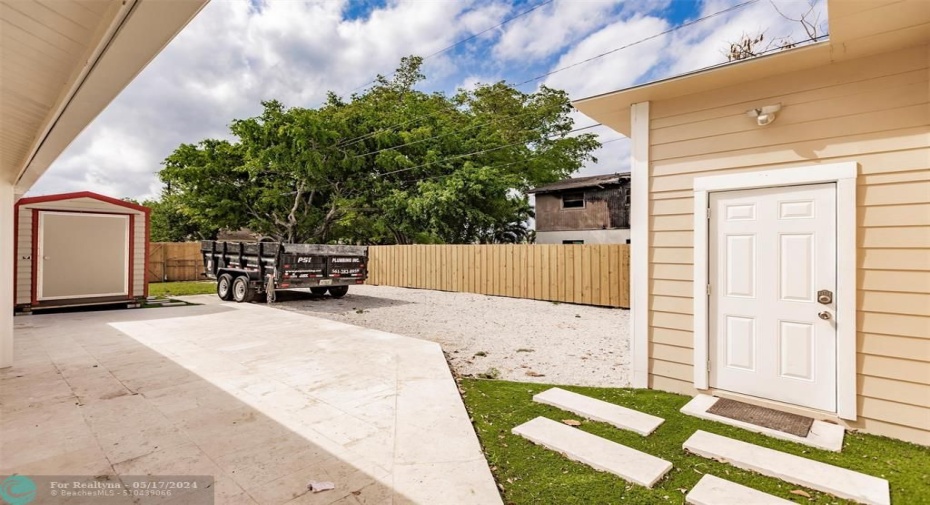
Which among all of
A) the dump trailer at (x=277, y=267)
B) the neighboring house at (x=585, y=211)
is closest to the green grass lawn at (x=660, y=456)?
the dump trailer at (x=277, y=267)

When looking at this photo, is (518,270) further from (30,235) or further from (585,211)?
(30,235)

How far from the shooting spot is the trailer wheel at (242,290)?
9.84m

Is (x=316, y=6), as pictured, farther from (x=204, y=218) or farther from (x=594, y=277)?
(x=204, y=218)

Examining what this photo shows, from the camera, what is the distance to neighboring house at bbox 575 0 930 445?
2887mm

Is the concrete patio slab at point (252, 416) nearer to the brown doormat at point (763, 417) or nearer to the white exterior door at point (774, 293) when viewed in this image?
the brown doormat at point (763, 417)

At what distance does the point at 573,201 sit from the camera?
67.3 ft

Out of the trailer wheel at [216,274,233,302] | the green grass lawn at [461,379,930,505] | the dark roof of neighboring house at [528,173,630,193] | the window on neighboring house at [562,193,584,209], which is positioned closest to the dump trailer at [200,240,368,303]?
the trailer wheel at [216,274,233,302]

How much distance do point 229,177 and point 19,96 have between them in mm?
19442

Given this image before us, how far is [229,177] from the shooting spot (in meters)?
19.7

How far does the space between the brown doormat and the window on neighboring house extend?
1743cm

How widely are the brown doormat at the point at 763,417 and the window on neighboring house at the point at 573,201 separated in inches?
686

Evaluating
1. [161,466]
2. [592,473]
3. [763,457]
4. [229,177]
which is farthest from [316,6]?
[229,177]

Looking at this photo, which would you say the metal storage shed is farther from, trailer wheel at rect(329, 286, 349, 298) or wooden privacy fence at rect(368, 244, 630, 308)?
wooden privacy fence at rect(368, 244, 630, 308)

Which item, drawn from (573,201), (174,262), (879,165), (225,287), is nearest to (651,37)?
(879,165)
